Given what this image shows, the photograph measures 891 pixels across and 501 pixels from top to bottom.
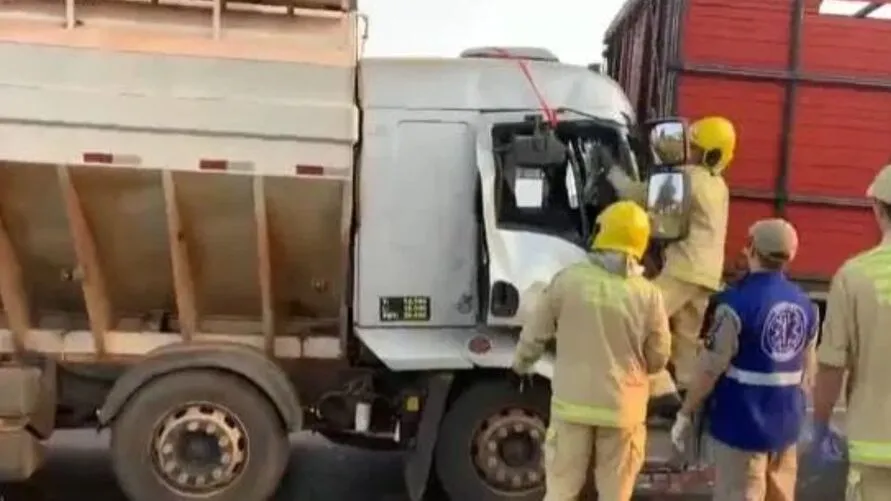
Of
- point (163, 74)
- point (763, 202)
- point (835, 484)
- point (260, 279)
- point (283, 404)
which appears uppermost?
point (163, 74)

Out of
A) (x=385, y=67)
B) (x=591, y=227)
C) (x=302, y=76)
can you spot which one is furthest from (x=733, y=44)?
(x=302, y=76)

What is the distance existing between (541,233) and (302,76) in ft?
4.86

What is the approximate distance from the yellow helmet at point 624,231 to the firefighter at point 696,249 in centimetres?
106

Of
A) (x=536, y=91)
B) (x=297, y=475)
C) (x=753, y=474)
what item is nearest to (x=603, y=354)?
(x=753, y=474)

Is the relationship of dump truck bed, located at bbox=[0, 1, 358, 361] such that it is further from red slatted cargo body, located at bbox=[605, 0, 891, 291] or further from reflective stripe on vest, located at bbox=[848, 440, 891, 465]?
reflective stripe on vest, located at bbox=[848, 440, 891, 465]

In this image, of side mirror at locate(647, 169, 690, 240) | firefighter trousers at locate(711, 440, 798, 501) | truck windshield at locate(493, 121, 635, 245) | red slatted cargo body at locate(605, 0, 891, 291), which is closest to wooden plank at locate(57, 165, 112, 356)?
truck windshield at locate(493, 121, 635, 245)

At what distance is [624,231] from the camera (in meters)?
5.67

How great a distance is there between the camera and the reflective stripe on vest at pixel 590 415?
5.67 m

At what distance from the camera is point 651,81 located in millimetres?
8289

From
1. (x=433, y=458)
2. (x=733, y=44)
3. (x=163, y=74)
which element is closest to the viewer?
(x=163, y=74)

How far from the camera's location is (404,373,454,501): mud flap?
6934 mm

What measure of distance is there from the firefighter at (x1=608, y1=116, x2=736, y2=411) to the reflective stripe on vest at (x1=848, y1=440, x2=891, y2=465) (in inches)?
86.3

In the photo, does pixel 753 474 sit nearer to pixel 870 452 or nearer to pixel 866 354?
pixel 870 452

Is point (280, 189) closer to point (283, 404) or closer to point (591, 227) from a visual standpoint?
point (283, 404)
